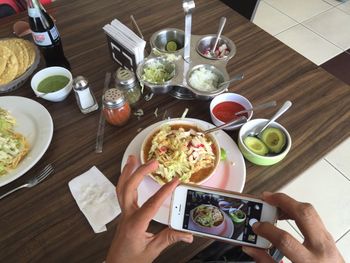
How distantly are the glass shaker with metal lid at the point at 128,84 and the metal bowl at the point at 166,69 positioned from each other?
37mm

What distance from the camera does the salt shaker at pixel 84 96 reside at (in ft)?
3.03

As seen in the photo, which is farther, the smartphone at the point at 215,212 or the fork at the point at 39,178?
the fork at the point at 39,178

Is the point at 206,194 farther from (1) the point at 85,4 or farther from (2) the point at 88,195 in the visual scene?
(1) the point at 85,4

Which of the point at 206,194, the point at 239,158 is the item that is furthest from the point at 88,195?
the point at 239,158

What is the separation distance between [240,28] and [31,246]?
1099 millimetres

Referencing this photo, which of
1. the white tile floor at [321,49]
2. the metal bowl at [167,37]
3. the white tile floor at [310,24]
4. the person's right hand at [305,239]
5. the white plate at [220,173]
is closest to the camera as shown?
the person's right hand at [305,239]

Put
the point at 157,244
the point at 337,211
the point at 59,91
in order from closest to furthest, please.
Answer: the point at 157,244, the point at 59,91, the point at 337,211

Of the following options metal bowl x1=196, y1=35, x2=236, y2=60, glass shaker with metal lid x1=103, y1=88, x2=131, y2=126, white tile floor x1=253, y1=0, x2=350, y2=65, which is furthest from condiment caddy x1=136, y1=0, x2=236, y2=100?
white tile floor x1=253, y1=0, x2=350, y2=65

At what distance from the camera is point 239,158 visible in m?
0.86

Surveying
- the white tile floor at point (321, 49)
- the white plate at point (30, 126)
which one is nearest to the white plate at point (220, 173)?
the white plate at point (30, 126)

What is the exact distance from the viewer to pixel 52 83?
1.03 meters

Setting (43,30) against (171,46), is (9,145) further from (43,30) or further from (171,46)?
(171,46)

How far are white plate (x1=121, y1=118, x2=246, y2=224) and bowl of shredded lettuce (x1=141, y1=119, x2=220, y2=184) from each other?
35 mm

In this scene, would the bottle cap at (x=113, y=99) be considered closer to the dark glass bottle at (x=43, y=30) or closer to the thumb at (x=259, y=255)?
the dark glass bottle at (x=43, y=30)
